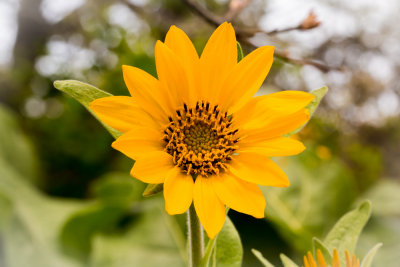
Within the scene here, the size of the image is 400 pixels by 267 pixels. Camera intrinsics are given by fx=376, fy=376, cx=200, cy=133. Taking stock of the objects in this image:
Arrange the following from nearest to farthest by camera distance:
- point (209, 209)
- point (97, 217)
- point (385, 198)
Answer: point (209, 209)
point (97, 217)
point (385, 198)

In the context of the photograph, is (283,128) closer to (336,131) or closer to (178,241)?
(178,241)

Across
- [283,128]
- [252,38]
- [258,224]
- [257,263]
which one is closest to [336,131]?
[258,224]

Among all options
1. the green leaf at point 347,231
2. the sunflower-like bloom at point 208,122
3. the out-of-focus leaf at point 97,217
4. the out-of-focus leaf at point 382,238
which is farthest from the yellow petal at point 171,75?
the out-of-focus leaf at point 382,238

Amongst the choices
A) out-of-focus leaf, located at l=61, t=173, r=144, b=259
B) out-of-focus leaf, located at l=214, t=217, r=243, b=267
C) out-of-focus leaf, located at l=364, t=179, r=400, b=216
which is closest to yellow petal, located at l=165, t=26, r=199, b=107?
out-of-focus leaf, located at l=214, t=217, r=243, b=267

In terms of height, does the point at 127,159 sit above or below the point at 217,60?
below

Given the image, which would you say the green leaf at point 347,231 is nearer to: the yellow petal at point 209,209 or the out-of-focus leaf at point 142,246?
the yellow petal at point 209,209

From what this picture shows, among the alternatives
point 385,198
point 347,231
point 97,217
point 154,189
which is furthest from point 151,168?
point 385,198

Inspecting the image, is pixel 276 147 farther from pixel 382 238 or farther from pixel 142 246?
pixel 382 238

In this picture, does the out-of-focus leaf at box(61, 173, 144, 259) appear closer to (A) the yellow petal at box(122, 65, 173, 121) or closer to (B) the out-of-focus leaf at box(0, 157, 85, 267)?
(B) the out-of-focus leaf at box(0, 157, 85, 267)
